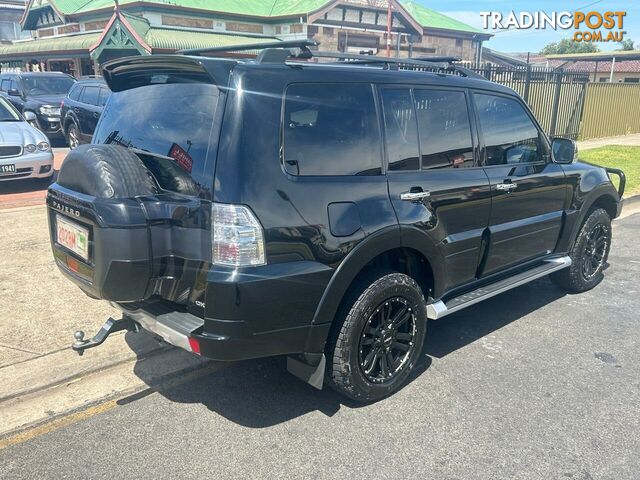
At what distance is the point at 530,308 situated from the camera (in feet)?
16.5

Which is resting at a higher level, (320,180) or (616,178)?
(320,180)

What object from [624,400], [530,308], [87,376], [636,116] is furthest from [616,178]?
[636,116]

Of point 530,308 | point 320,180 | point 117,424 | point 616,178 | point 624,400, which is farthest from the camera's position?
point 616,178

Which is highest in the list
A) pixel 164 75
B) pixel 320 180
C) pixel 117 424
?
pixel 164 75

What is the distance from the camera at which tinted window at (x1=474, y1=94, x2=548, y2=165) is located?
418cm

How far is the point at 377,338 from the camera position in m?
3.38

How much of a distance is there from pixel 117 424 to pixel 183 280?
99 cm

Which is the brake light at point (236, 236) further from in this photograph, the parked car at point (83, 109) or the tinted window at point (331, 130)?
the parked car at point (83, 109)

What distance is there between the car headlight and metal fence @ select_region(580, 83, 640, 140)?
50.3 feet

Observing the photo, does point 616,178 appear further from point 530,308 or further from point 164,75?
point 164,75

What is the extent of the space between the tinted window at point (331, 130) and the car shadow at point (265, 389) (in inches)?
55.9

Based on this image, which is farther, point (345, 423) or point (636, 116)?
point (636, 116)

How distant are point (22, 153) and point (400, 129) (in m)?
7.62

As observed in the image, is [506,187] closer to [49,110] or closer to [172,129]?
[172,129]
